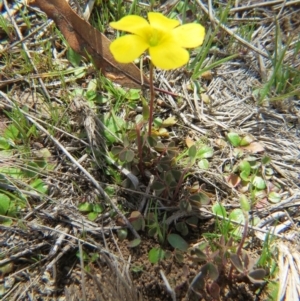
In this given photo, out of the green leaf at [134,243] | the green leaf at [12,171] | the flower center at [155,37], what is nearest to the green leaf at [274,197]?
the green leaf at [134,243]

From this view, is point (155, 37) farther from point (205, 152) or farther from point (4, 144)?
point (4, 144)

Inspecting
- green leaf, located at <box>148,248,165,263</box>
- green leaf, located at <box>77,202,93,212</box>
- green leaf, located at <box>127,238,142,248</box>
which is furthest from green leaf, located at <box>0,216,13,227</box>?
green leaf, located at <box>148,248,165,263</box>

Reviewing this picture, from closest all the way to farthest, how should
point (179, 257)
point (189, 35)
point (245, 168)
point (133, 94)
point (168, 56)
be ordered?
point (168, 56) < point (189, 35) < point (179, 257) < point (245, 168) < point (133, 94)

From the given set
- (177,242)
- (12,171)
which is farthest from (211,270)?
(12,171)

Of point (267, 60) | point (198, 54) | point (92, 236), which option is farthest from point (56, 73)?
point (267, 60)

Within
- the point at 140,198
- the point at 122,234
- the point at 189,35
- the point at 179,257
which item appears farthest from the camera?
the point at 140,198

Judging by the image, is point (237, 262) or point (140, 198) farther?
point (140, 198)

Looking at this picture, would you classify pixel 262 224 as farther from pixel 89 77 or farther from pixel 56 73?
pixel 56 73

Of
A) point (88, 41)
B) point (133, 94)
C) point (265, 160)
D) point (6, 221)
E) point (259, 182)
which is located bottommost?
point (6, 221)
